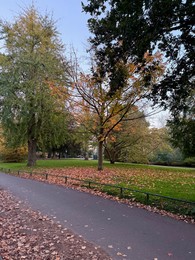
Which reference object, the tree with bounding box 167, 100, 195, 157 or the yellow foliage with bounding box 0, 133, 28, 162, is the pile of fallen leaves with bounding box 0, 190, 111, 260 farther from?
the yellow foliage with bounding box 0, 133, 28, 162

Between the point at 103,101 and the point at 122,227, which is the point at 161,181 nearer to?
the point at 103,101

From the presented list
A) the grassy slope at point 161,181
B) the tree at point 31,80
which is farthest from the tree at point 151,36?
the tree at point 31,80

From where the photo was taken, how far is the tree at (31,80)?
78.6 feet

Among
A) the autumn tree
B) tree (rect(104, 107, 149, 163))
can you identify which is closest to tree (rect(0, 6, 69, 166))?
the autumn tree

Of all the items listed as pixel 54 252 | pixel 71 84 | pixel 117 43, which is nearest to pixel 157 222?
pixel 54 252

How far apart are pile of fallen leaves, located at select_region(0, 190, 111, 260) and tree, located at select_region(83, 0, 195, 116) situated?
19.9ft

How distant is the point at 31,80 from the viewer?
24516 mm

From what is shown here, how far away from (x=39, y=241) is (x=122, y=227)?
2.23 m

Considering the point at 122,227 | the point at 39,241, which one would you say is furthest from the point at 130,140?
the point at 39,241

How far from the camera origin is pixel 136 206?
366 inches

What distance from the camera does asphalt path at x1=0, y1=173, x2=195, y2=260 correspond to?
5316 mm

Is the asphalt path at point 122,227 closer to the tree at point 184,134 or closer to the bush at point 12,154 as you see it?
the tree at point 184,134

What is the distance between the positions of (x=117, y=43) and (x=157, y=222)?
6.92 m

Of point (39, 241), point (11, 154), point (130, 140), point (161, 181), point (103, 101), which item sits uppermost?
point (103, 101)
